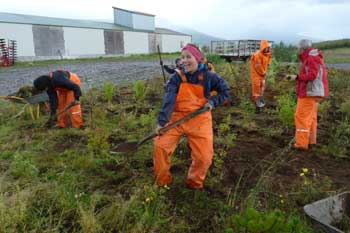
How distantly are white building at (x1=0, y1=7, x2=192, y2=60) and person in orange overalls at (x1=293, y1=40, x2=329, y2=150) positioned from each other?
1665 centimetres

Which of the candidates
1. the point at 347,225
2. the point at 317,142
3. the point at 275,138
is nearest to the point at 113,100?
the point at 275,138

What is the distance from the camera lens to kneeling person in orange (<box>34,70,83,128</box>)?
16.6 feet

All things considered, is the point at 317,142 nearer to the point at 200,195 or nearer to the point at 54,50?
the point at 200,195

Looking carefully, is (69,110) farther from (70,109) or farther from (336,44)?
(336,44)

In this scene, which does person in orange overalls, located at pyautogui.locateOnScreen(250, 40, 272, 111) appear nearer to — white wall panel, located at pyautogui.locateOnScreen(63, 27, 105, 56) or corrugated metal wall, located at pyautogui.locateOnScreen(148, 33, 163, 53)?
white wall panel, located at pyautogui.locateOnScreen(63, 27, 105, 56)

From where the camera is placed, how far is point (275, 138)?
4.95 metres

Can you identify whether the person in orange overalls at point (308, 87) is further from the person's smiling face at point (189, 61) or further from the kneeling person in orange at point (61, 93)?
the kneeling person in orange at point (61, 93)

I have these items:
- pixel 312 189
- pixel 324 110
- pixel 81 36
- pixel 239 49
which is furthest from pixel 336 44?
pixel 312 189

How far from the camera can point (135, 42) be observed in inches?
1344

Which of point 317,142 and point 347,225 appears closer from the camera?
point 347,225

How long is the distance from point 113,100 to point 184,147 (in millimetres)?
3440

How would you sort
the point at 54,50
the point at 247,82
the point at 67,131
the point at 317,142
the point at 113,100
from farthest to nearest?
the point at 54,50, the point at 247,82, the point at 113,100, the point at 67,131, the point at 317,142

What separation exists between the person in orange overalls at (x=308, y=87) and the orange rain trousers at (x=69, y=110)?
3.54 metres

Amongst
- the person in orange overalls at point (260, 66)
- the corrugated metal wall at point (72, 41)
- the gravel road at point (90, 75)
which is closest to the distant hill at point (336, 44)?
the corrugated metal wall at point (72, 41)
